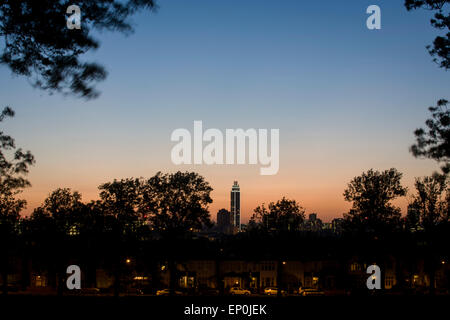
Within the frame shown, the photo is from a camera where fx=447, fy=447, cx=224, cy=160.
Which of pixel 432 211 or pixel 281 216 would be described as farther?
pixel 281 216

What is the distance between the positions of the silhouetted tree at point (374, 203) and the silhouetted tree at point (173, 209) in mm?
18603

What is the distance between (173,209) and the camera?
49906mm

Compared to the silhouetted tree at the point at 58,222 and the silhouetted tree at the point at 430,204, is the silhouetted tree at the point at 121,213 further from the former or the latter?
the silhouetted tree at the point at 430,204

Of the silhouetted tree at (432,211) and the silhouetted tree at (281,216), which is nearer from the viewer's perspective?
the silhouetted tree at (432,211)

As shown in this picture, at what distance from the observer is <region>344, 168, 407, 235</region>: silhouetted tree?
52938mm

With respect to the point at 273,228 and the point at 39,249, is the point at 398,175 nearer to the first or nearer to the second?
the point at 273,228

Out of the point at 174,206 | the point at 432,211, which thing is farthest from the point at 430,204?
the point at 174,206

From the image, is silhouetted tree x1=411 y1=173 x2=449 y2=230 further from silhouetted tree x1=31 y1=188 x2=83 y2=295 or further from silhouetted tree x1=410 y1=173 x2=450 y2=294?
silhouetted tree x1=31 y1=188 x2=83 y2=295

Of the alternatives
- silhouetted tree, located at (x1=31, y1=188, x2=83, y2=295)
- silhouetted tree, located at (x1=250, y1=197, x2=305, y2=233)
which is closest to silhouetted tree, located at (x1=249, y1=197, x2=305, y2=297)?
silhouetted tree, located at (x1=250, y1=197, x2=305, y2=233)

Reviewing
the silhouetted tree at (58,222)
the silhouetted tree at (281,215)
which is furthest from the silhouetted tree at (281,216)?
the silhouetted tree at (58,222)

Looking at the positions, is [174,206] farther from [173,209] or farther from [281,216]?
[281,216]

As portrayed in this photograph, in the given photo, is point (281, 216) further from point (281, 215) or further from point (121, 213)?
point (121, 213)

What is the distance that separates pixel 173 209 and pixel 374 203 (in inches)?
953

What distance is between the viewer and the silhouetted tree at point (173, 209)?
49.5 metres
